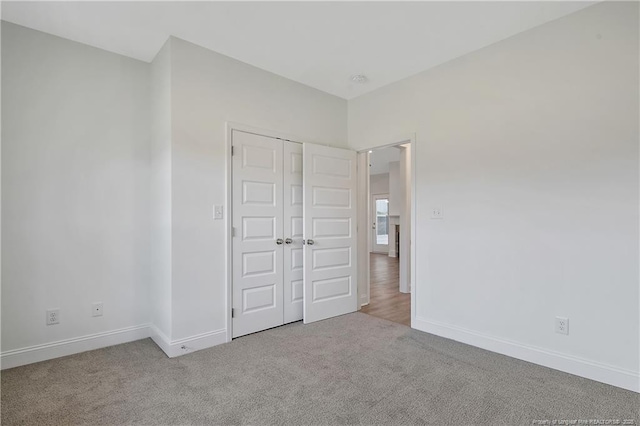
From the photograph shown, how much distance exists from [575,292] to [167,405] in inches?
115

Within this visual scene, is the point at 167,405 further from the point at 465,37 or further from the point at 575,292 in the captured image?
the point at 465,37

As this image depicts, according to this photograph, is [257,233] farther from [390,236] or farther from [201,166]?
[390,236]

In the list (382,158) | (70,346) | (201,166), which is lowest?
(70,346)

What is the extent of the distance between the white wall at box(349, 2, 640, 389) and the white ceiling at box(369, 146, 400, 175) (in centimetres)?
365

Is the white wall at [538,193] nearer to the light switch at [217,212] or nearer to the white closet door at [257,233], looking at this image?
the white closet door at [257,233]

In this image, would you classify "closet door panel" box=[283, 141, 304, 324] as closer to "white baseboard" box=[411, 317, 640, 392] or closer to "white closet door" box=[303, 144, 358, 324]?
"white closet door" box=[303, 144, 358, 324]

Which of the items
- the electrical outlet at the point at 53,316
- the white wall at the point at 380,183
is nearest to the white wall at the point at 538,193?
the electrical outlet at the point at 53,316

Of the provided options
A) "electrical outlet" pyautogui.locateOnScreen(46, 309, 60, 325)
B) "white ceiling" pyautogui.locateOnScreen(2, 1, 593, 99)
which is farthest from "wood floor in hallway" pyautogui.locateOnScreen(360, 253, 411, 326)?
"electrical outlet" pyautogui.locateOnScreen(46, 309, 60, 325)

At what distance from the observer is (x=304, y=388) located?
7.04 feet

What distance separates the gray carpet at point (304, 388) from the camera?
1.86 m

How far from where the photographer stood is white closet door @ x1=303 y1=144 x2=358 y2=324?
351cm

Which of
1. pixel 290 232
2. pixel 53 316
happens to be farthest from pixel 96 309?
pixel 290 232

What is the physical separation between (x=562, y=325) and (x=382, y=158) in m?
6.03

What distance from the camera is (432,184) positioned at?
126 inches
